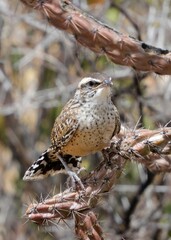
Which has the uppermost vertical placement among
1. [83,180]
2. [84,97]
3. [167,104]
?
[84,97]

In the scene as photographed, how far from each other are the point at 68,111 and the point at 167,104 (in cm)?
248

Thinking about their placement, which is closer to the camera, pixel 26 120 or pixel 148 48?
pixel 148 48

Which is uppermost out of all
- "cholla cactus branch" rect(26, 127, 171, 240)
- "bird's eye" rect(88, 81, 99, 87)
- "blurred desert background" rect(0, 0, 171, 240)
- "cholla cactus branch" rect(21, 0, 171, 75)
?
"cholla cactus branch" rect(21, 0, 171, 75)

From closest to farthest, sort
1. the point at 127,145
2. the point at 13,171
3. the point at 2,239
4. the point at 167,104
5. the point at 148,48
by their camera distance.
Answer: the point at 127,145 → the point at 148,48 → the point at 167,104 → the point at 2,239 → the point at 13,171

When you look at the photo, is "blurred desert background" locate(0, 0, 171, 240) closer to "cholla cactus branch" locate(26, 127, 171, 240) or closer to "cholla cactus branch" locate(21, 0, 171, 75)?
"cholla cactus branch" locate(21, 0, 171, 75)

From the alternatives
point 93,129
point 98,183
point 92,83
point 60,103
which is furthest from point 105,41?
point 60,103

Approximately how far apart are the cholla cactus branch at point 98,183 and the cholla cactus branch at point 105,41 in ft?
1.23

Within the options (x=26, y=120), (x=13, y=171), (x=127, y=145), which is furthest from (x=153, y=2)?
(x=127, y=145)

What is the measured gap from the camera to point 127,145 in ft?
11.2

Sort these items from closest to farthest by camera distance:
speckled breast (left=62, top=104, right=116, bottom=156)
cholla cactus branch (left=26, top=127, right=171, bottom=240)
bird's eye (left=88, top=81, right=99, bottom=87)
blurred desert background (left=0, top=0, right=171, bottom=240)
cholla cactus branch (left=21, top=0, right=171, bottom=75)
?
cholla cactus branch (left=26, top=127, right=171, bottom=240)
cholla cactus branch (left=21, top=0, right=171, bottom=75)
speckled breast (left=62, top=104, right=116, bottom=156)
bird's eye (left=88, top=81, right=99, bottom=87)
blurred desert background (left=0, top=0, right=171, bottom=240)

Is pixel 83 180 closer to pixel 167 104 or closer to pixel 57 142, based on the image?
pixel 57 142

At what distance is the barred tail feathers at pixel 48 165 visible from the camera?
12.6ft

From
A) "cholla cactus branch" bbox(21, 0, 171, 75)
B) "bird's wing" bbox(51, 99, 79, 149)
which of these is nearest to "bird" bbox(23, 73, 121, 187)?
"bird's wing" bbox(51, 99, 79, 149)

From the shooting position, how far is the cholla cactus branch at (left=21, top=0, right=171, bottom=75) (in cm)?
354
